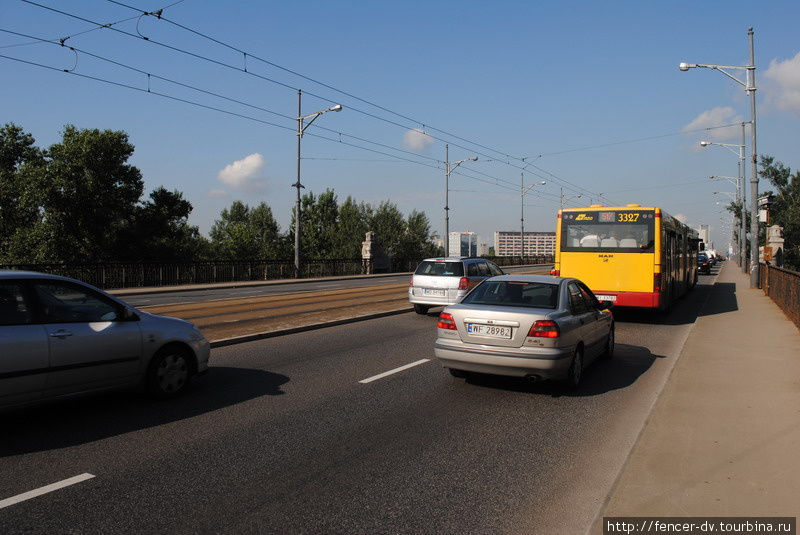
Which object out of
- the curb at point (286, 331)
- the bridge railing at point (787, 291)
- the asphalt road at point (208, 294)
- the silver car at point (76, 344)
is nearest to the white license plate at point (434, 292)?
the curb at point (286, 331)

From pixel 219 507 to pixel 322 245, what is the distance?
84.9 metres

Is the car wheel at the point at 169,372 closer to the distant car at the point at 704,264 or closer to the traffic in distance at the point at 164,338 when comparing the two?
the traffic in distance at the point at 164,338

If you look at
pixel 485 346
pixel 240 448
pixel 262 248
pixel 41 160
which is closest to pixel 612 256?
pixel 485 346

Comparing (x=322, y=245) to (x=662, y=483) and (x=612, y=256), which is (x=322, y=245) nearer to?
(x=612, y=256)

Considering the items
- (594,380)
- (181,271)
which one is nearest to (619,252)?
(594,380)

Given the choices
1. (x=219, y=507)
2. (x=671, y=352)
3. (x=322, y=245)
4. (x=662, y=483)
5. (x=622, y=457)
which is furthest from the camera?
(x=322, y=245)

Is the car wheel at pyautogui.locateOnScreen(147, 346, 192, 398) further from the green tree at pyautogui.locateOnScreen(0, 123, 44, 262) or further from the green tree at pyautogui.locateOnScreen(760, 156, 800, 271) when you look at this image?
the green tree at pyautogui.locateOnScreen(760, 156, 800, 271)

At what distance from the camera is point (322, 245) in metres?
87.9

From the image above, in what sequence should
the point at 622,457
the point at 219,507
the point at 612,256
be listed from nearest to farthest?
the point at 219,507 < the point at 622,457 < the point at 612,256

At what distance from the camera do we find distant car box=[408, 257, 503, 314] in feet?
48.7

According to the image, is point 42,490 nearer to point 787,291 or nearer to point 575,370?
point 575,370

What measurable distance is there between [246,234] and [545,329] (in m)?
80.6

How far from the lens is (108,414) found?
232 inches

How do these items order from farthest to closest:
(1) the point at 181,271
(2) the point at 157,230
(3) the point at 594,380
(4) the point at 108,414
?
(2) the point at 157,230 < (1) the point at 181,271 < (3) the point at 594,380 < (4) the point at 108,414
